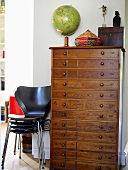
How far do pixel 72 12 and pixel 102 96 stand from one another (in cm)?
111

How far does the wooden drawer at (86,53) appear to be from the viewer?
3.28 m

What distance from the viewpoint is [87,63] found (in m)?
3.34

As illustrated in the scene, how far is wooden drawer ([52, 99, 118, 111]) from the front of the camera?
331cm

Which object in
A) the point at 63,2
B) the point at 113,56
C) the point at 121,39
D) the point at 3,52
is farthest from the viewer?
the point at 3,52

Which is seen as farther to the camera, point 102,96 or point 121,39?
point 121,39

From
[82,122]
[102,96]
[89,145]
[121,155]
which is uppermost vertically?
[102,96]

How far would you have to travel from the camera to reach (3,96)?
23.0 feet

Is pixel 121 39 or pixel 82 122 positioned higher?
pixel 121 39

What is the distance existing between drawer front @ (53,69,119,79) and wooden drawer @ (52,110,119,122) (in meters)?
0.39

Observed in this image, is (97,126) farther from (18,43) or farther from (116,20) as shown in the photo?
(18,43)

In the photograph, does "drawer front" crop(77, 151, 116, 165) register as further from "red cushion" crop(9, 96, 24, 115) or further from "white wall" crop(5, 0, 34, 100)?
"white wall" crop(5, 0, 34, 100)

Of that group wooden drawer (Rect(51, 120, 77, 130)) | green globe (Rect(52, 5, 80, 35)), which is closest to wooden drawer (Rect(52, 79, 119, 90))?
wooden drawer (Rect(51, 120, 77, 130))

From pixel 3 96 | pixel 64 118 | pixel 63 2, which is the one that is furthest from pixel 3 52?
pixel 64 118

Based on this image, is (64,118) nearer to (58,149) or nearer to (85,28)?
(58,149)
